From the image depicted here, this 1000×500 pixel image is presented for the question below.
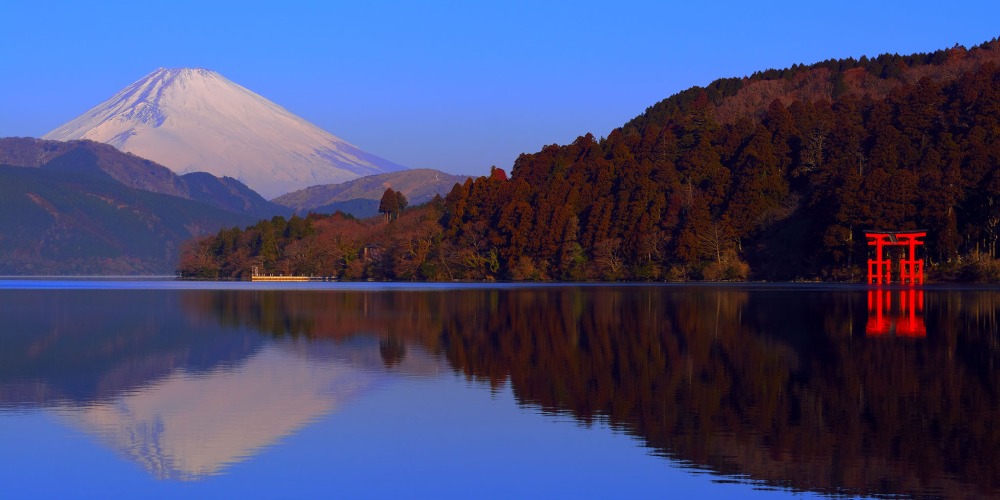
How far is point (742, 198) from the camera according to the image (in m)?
80.0

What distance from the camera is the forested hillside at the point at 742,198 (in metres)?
67.6

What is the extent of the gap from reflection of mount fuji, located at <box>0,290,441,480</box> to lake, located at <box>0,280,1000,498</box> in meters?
0.05

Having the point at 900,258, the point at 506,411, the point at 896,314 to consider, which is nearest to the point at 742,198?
the point at 900,258

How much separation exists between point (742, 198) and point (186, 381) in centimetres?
6519

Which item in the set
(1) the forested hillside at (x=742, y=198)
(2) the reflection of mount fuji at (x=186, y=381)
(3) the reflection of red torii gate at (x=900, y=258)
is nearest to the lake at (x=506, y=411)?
(2) the reflection of mount fuji at (x=186, y=381)

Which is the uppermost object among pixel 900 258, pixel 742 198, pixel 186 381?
pixel 742 198

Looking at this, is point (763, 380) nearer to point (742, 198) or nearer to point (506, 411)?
point (506, 411)

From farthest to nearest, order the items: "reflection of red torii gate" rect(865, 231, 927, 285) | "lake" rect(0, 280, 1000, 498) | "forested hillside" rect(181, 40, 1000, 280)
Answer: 1. "forested hillside" rect(181, 40, 1000, 280)
2. "reflection of red torii gate" rect(865, 231, 927, 285)
3. "lake" rect(0, 280, 1000, 498)

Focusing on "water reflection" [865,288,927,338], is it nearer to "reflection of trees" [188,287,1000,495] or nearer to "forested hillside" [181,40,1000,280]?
"reflection of trees" [188,287,1000,495]

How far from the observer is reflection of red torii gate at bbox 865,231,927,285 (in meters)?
63.7

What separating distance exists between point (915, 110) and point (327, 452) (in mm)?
70883

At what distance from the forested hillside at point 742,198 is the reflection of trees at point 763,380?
106ft

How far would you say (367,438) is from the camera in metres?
13.0

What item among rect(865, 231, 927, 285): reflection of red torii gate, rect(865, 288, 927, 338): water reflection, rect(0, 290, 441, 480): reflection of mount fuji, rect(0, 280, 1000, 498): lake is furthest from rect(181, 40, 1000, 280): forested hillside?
rect(0, 290, 441, 480): reflection of mount fuji
